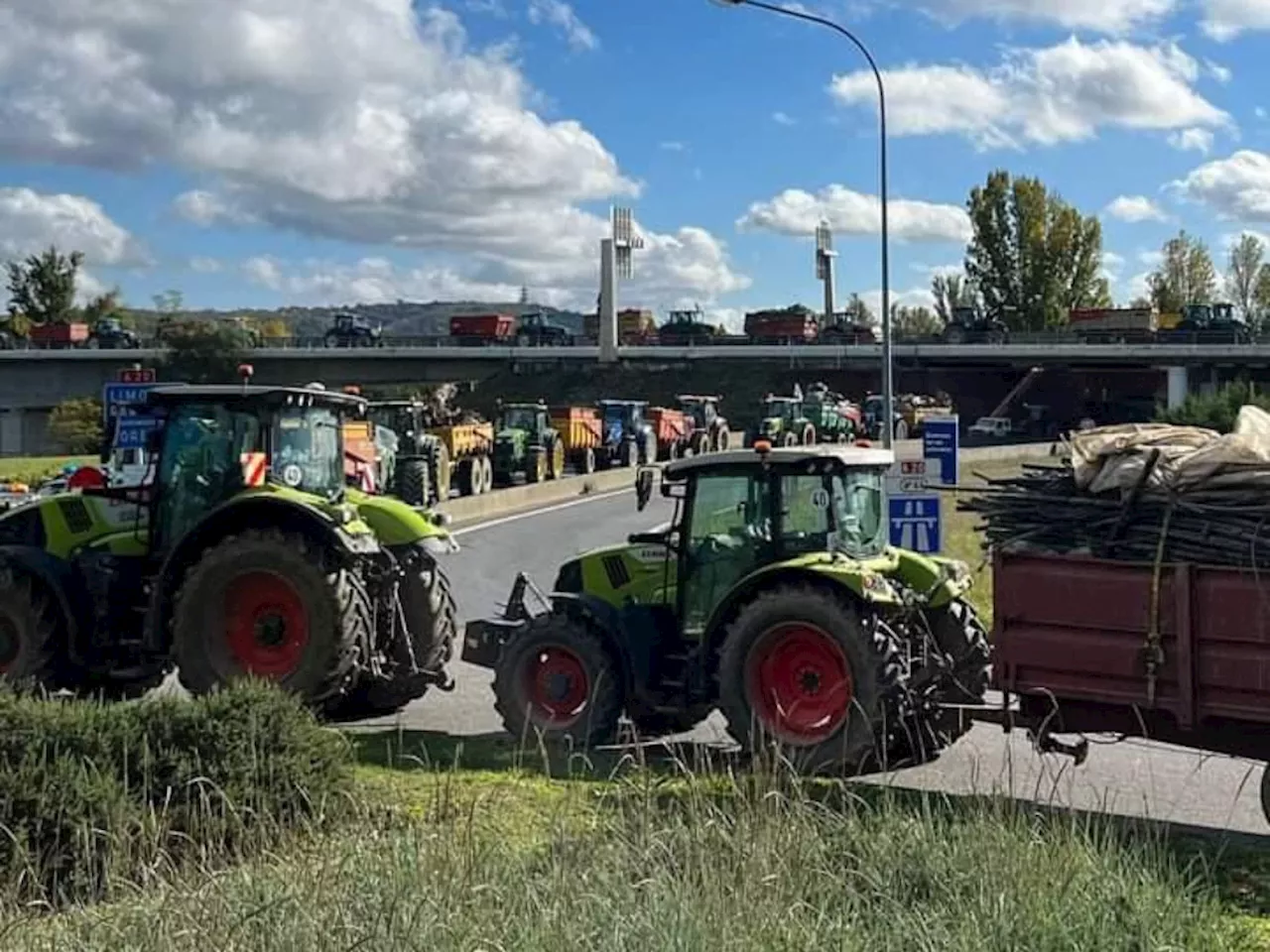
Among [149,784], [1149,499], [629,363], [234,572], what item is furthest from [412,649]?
[629,363]

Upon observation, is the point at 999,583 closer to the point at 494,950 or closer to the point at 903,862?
the point at 903,862

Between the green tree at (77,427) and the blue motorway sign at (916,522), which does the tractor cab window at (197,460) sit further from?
the green tree at (77,427)

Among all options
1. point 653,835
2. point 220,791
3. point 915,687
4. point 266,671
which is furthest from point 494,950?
point 266,671

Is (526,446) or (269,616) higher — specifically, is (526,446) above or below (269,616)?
above

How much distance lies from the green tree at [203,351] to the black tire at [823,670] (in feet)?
224

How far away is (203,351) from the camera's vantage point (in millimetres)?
81000

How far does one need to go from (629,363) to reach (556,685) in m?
87.5

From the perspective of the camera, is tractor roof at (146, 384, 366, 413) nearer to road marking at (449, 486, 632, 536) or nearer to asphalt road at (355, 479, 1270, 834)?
asphalt road at (355, 479, 1270, 834)

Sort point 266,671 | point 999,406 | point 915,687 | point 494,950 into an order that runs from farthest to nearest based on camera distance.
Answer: point 999,406
point 266,671
point 915,687
point 494,950

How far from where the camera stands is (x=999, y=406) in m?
89.5

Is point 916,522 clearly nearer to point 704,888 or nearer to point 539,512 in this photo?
point 704,888

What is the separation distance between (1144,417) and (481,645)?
71.3 meters

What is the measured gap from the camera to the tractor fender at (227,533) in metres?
11.8

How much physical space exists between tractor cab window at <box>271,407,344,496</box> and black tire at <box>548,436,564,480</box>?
98.7 feet
